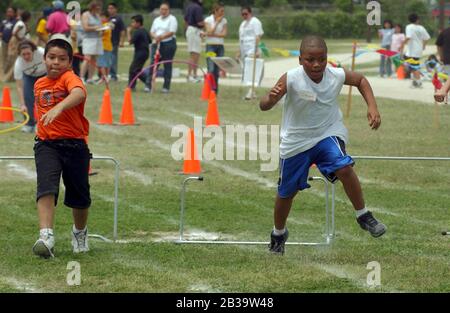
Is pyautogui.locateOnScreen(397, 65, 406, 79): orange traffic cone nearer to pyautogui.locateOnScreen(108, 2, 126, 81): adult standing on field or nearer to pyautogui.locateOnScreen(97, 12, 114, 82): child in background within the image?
pyautogui.locateOnScreen(108, 2, 126, 81): adult standing on field

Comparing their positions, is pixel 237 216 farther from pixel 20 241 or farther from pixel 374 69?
pixel 374 69

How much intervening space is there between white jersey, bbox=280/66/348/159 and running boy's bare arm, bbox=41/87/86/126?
5.20ft

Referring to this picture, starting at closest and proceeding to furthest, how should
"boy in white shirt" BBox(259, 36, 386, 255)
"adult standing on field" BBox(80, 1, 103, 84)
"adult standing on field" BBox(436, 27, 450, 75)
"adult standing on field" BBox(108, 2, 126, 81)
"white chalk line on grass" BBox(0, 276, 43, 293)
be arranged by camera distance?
"white chalk line on grass" BBox(0, 276, 43, 293) → "boy in white shirt" BBox(259, 36, 386, 255) → "adult standing on field" BBox(436, 27, 450, 75) → "adult standing on field" BBox(80, 1, 103, 84) → "adult standing on field" BBox(108, 2, 126, 81)

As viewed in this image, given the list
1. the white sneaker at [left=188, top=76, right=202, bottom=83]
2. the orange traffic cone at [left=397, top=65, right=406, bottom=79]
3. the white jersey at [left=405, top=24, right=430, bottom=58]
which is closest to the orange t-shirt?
the white sneaker at [left=188, top=76, right=202, bottom=83]

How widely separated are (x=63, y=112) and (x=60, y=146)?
26 centimetres

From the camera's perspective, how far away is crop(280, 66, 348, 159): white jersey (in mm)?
8688

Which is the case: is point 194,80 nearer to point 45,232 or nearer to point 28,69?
point 28,69

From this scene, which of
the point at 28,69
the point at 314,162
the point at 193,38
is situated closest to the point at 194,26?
the point at 193,38

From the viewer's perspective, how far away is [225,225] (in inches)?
418

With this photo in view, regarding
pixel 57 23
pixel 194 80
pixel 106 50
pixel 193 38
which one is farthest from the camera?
pixel 194 80

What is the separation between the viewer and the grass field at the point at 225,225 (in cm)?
795

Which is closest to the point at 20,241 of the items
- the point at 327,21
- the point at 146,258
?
the point at 146,258

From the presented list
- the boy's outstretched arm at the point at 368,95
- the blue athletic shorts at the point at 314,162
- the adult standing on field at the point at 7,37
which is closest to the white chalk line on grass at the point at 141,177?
the blue athletic shorts at the point at 314,162

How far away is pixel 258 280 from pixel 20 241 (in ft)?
8.47
